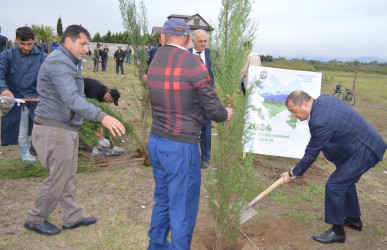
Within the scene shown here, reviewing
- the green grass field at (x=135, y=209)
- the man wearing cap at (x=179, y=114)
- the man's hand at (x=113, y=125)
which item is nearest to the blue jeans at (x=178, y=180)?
the man wearing cap at (x=179, y=114)

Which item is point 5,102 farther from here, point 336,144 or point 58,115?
point 336,144

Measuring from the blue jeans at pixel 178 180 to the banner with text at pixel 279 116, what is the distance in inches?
138

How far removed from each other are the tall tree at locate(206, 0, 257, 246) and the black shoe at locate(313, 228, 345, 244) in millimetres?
1130

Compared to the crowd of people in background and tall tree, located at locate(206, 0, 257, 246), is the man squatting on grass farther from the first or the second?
tall tree, located at locate(206, 0, 257, 246)

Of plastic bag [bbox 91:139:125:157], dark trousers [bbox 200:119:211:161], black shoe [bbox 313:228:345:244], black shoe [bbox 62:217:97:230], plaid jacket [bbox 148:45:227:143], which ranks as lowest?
black shoe [bbox 313:228:345:244]

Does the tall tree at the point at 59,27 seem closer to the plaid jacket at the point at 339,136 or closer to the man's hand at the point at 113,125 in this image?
the man's hand at the point at 113,125

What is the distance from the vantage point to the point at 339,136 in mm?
3434

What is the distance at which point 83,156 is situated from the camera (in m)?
5.77

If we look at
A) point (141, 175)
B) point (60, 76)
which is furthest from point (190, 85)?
point (141, 175)

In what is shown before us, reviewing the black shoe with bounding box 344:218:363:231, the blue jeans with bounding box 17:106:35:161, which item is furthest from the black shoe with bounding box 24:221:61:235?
the black shoe with bounding box 344:218:363:231

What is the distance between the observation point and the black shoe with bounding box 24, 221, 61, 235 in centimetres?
333

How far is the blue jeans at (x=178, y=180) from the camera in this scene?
2.46 m

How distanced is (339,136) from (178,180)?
208cm

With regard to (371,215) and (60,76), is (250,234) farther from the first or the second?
(60,76)
